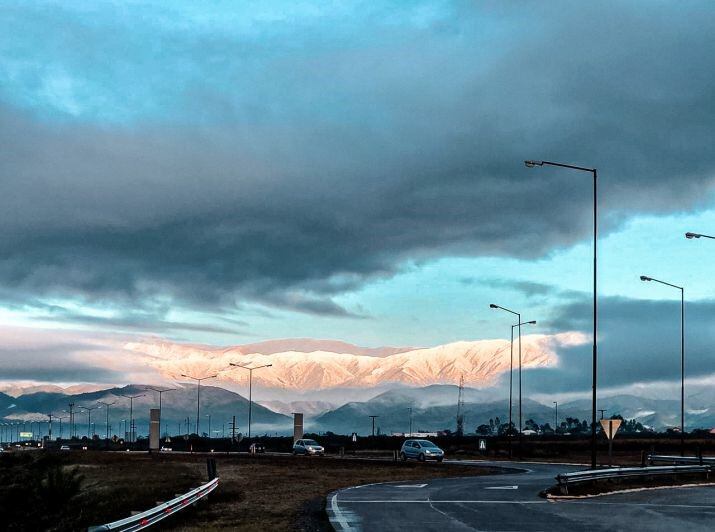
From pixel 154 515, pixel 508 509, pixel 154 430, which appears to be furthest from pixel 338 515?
pixel 154 430

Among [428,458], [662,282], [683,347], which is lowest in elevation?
[428,458]

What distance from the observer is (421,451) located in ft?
274

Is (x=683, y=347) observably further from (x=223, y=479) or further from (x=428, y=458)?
(x=223, y=479)

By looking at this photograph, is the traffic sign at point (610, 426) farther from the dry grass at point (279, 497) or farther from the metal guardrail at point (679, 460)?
the dry grass at point (279, 497)

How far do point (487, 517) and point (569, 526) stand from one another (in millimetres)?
3428

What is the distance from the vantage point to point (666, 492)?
3981 cm

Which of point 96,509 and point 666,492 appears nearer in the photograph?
point 96,509

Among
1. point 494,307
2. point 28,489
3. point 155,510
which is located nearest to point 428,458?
point 494,307

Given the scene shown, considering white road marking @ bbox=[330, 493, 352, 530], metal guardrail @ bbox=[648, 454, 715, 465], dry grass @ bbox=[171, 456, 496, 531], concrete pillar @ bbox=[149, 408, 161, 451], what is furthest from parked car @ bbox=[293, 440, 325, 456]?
white road marking @ bbox=[330, 493, 352, 530]

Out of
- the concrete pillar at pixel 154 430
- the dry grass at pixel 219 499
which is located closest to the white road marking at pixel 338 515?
the dry grass at pixel 219 499

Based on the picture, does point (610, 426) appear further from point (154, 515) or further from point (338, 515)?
point (154, 515)

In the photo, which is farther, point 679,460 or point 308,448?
point 308,448

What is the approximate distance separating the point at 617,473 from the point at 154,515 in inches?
944

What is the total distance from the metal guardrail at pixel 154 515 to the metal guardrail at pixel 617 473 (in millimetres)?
13248
